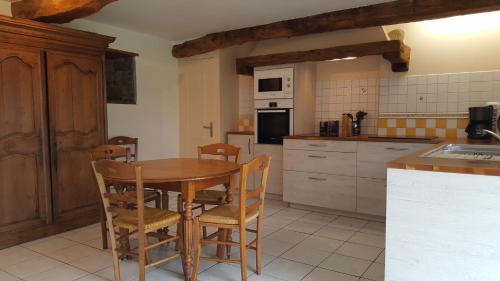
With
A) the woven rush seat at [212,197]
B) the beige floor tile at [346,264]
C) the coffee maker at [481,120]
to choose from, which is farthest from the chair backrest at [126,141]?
the coffee maker at [481,120]

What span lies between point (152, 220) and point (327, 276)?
1.23 meters

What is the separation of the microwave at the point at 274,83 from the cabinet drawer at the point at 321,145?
0.58 metres

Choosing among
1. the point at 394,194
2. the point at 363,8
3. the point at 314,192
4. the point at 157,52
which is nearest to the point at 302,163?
the point at 314,192

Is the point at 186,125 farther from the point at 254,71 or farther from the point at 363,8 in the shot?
the point at 363,8

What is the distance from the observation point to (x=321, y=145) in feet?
12.2

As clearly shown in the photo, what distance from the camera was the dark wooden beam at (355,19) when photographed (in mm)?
2732

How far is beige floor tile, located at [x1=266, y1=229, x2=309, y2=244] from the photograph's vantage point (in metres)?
2.97

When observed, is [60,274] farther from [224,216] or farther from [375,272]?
[375,272]

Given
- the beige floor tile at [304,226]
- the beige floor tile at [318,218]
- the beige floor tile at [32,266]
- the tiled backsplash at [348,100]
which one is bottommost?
the beige floor tile at [32,266]

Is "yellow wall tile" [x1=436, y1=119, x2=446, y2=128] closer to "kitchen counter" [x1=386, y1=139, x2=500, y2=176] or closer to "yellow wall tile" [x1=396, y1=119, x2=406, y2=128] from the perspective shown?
"yellow wall tile" [x1=396, y1=119, x2=406, y2=128]

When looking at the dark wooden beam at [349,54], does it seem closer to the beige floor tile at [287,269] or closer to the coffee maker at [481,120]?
the coffee maker at [481,120]

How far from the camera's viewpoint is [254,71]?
4.35 meters

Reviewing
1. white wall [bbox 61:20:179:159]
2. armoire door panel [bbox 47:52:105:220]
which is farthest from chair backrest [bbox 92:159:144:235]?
white wall [bbox 61:20:179:159]

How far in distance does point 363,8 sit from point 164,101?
2.90 metres
